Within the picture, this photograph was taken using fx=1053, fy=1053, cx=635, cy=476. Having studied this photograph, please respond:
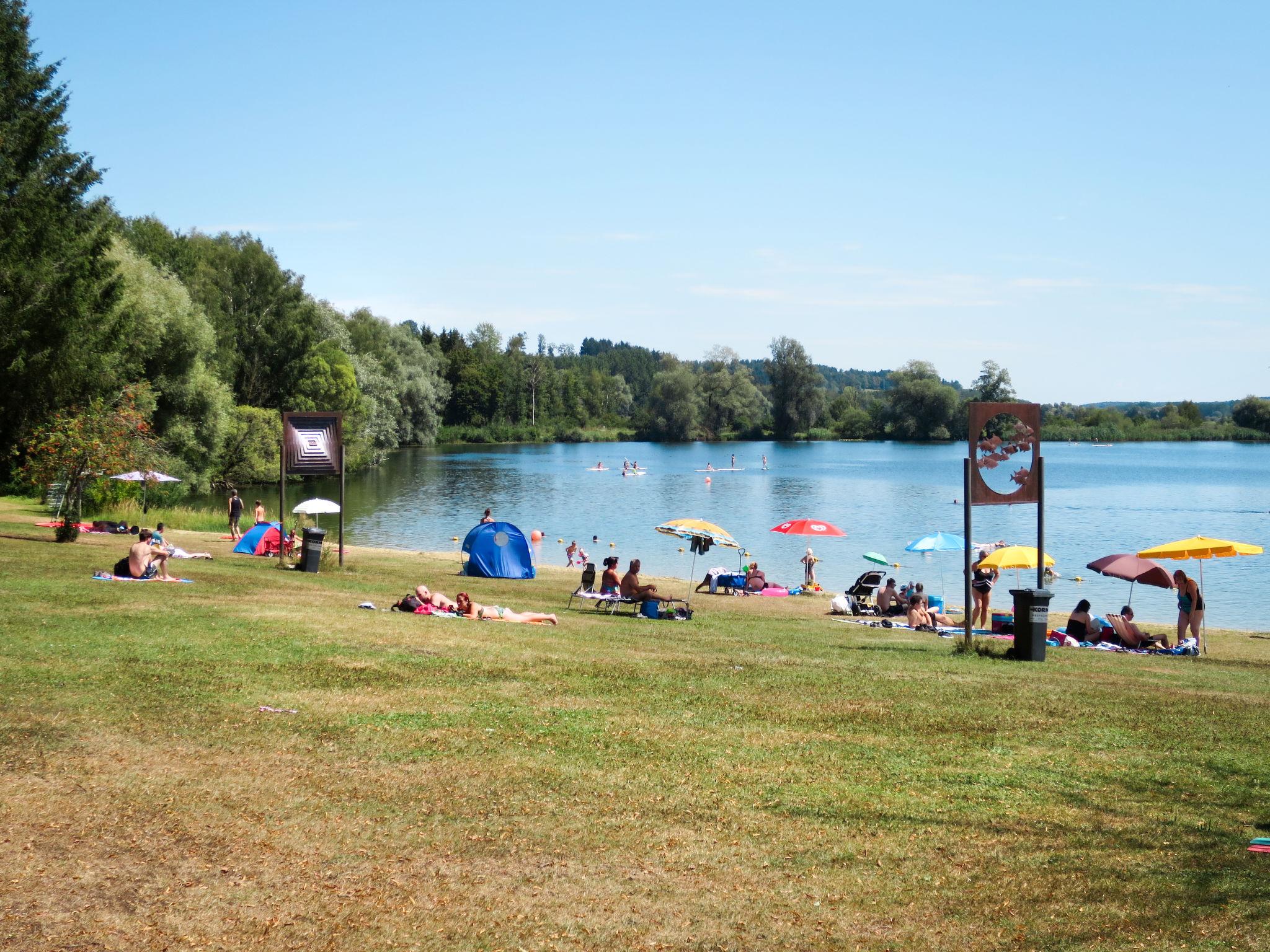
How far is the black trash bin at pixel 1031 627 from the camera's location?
15328 millimetres

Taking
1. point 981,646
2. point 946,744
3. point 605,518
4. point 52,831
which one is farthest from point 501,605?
point 605,518

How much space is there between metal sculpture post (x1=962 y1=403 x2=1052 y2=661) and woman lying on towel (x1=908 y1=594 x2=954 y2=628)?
4349mm

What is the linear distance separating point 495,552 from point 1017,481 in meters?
14.2

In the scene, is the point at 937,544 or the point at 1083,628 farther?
the point at 937,544

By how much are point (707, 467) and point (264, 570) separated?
72975mm

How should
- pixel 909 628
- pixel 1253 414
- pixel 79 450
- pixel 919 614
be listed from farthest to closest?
pixel 1253 414
pixel 79 450
pixel 919 614
pixel 909 628

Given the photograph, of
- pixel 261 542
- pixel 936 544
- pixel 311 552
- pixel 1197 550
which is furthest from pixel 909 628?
pixel 261 542

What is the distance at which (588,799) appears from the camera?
25.3 feet

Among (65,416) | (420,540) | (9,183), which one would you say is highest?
(9,183)

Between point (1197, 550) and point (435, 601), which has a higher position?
point (1197, 550)

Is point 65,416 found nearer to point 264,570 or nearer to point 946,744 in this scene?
point 264,570

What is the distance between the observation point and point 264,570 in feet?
72.1

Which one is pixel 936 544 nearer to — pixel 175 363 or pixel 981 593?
pixel 981 593

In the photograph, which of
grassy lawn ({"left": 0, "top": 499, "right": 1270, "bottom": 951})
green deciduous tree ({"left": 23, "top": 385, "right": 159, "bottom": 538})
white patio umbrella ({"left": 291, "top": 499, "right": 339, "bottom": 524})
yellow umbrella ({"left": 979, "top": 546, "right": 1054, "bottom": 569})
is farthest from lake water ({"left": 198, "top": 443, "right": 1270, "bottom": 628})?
grassy lawn ({"left": 0, "top": 499, "right": 1270, "bottom": 951})
